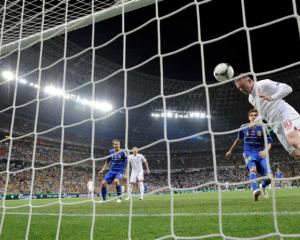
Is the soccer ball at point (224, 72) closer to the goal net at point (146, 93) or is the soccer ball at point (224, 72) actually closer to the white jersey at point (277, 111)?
the white jersey at point (277, 111)

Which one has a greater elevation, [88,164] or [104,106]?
[104,106]

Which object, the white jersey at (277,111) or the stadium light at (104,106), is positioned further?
the stadium light at (104,106)

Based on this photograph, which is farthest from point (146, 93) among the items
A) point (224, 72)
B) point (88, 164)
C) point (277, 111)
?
point (224, 72)

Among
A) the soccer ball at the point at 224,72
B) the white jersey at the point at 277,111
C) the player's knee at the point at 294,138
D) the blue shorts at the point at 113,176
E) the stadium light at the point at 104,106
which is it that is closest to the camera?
the soccer ball at the point at 224,72

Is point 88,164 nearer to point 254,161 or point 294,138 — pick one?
point 254,161

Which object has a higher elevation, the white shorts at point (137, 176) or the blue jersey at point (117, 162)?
the blue jersey at point (117, 162)

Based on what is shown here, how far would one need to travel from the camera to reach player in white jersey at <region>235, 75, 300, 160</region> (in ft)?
13.7

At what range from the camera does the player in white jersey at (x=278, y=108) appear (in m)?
4.19

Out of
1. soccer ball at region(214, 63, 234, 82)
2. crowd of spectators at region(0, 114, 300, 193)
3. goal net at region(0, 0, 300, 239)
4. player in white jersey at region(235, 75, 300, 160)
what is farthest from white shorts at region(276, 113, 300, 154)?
crowd of spectators at region(0, 114, 300, 193)

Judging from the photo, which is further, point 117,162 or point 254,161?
point 117,162

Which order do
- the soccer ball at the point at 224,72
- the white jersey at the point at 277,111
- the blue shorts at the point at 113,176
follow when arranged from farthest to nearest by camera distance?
the blue shorts at the point at 113,176 → the white jersey at the point at 277,111 → the soccer ball at the point at 224,72

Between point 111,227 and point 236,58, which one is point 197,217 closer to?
point 111,227

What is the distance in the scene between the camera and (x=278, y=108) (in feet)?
15.6

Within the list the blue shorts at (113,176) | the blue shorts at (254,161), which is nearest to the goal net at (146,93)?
the blue shorts at (113,176)
